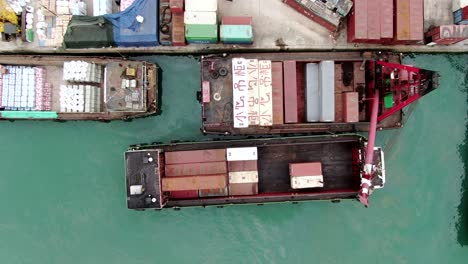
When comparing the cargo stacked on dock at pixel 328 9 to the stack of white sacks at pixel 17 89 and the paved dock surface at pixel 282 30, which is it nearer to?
the paved dock surface at pixel 282 30

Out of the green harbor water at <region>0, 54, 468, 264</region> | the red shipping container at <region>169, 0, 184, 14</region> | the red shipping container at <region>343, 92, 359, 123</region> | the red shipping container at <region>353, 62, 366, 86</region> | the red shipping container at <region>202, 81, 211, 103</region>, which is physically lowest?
the green harbor water at <region>0, 54, 468, 264</region>

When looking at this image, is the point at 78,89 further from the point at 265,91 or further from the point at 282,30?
the point at 282,30

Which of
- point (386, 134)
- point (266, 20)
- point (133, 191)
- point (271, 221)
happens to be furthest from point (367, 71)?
point (133, 191)

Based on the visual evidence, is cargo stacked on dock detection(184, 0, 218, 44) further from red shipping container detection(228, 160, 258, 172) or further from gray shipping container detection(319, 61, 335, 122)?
red shipping container detection(228, 160, 258, 172)

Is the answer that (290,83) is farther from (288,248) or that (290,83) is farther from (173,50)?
(288,248)

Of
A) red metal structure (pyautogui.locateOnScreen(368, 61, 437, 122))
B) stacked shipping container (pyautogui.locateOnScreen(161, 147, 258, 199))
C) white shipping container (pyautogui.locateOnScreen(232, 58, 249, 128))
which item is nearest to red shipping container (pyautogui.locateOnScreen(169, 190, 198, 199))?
stacked shipping container (pyautogui.locateOnScreen(161, 147, 258, 199))

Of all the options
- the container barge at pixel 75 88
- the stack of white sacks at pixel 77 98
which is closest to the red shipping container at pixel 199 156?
the container barge at pixel 75 88
